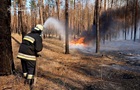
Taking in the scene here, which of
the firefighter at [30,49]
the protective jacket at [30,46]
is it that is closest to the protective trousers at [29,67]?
the firefighter at [30,49]

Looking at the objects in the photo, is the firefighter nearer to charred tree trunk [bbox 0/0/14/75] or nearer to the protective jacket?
the protective jacket

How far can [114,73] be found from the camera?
13.8 metres

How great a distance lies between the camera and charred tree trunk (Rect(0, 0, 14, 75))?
8.93 m

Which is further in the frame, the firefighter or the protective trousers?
the protective trousers

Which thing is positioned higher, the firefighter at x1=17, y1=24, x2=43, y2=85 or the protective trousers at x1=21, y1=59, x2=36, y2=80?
the firefighter at x1=17, y1=24, x2=43, y2=85

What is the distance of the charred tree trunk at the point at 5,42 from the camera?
8.93 m

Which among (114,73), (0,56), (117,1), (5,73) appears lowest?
(114,73)

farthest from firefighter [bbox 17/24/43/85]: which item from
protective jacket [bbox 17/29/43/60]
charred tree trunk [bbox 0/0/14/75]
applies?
charred tree trunk [bbox 0/0/14/75]

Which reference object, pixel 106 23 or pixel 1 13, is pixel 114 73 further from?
pixel 106 23

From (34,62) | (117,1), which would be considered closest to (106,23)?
(117,1)

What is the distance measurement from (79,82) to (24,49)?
4.55m

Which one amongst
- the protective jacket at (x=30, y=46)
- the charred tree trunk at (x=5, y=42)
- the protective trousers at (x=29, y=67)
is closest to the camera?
the protective jacket at (x=30, y=46)

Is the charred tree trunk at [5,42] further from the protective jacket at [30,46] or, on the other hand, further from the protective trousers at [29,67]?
the protective jacket at [30,46]

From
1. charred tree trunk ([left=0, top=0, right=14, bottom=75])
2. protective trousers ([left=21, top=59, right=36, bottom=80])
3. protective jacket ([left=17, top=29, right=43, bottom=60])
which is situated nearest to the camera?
protective jacket ([left=17, top=29, right=43, bottom=60])
